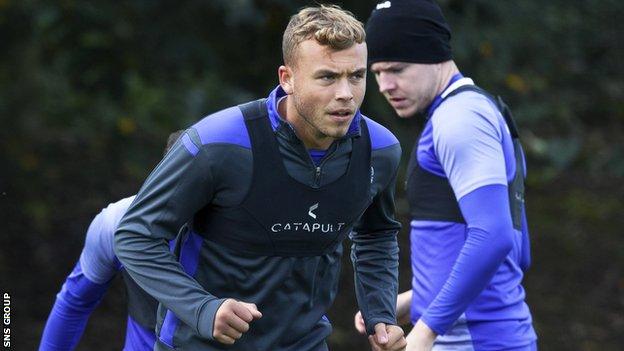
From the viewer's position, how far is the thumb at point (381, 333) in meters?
3.77

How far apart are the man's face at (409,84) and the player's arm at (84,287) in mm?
1135

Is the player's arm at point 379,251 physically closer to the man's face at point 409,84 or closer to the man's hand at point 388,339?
the man's hand at point 388,339

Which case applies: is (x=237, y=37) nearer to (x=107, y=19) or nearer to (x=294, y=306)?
(x=107, y=19)

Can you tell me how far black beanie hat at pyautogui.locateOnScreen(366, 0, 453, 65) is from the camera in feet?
14.6

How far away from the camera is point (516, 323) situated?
4.30m

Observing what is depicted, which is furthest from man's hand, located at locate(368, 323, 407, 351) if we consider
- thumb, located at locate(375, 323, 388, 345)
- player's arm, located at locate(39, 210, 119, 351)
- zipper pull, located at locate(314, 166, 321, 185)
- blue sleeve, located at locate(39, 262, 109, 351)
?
blue sleeve, located at locate(39, 262, 109, 351)

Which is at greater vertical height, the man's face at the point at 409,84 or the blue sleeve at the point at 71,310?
the man's face at the point at 409,84

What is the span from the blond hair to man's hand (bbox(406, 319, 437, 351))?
107 cm

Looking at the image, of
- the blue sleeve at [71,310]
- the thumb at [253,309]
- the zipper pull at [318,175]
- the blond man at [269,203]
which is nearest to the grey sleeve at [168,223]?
the blond man at [269,203]

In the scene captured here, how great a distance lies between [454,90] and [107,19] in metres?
3.61

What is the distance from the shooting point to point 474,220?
4078 millimetres

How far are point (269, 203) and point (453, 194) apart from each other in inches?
37.5

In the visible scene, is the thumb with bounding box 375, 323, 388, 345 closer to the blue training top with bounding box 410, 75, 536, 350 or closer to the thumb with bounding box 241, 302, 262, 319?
the blue training top with bounding box 410, 75, 536, 350

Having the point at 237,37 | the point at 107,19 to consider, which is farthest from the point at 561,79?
the point at 107,19
